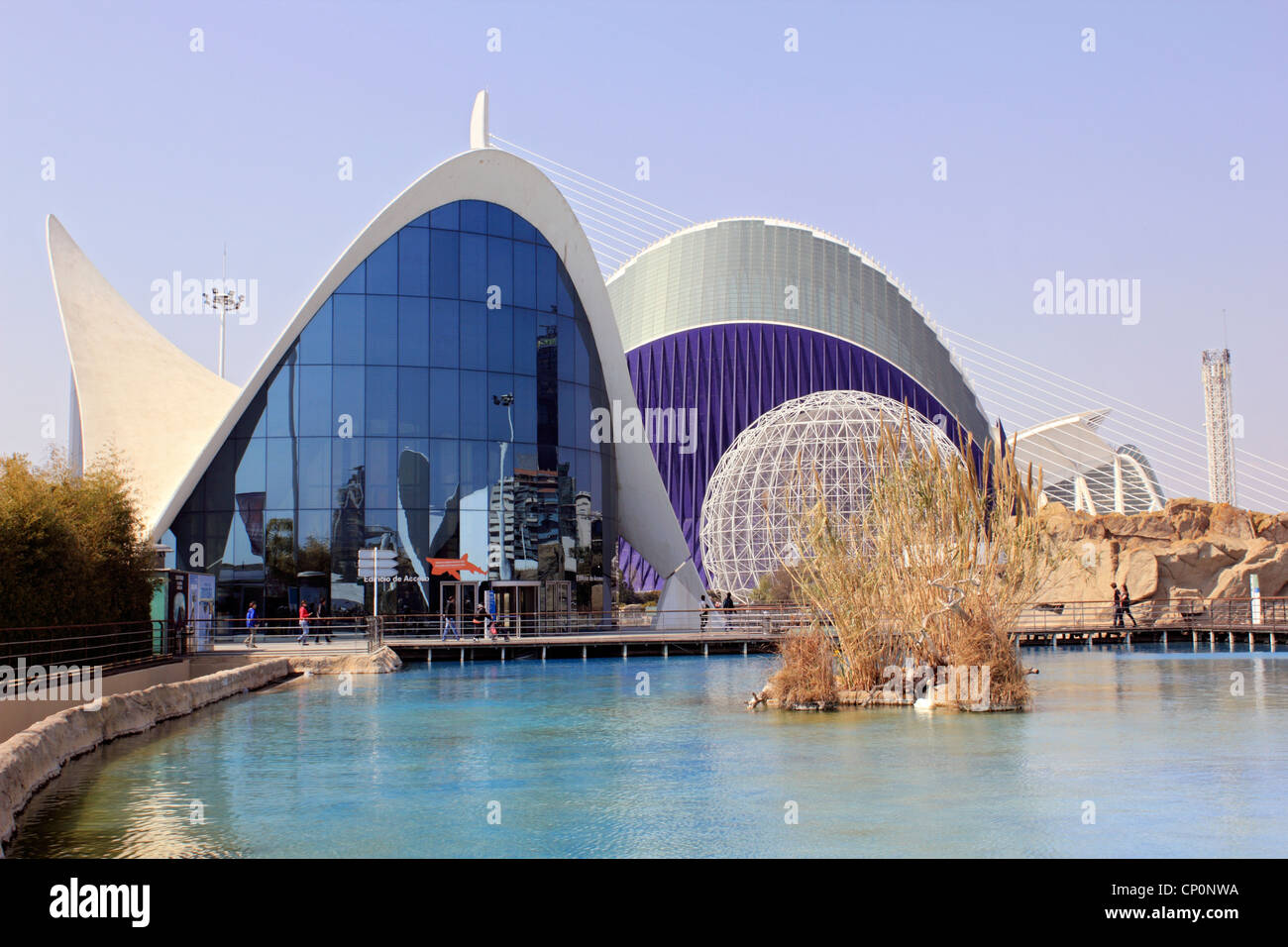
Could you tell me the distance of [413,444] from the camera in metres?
38.2

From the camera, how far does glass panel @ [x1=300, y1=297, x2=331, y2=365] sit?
38656mm

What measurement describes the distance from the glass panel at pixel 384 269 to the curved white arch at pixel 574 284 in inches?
11.3

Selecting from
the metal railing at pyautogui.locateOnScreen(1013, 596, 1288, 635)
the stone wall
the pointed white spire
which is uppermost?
the pointed white spire

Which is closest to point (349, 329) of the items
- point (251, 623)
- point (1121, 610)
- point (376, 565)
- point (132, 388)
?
point (376, 565)

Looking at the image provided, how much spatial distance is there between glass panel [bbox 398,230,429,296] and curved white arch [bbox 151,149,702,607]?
55 cm

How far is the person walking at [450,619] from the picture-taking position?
35562mm

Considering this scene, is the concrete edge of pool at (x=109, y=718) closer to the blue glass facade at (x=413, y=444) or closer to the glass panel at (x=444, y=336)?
the blue glass facade at (x=413, y=444)

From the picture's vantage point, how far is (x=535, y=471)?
39969mm

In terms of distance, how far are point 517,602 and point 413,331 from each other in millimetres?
9305

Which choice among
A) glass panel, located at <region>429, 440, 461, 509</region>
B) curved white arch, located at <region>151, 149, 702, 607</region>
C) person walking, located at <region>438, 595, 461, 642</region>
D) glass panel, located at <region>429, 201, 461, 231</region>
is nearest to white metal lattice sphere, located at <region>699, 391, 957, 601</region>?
curved white arch, located at <region>151, 149, 702, 607</region>

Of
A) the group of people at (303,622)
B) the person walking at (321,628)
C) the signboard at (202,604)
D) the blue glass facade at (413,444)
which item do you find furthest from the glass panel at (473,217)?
the signboard at (202,604)

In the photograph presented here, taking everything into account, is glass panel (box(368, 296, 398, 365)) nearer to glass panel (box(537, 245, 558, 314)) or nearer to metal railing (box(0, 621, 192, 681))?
glass panel (box(537, 245, 558, 314))
